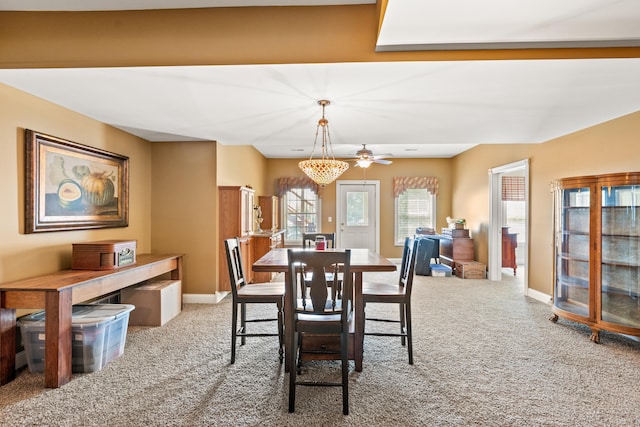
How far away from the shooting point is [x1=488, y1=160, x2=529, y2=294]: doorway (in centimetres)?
496

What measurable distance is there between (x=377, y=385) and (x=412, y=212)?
18.9ft

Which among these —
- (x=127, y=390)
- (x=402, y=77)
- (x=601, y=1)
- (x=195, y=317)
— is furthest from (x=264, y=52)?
(x=195, y=317)

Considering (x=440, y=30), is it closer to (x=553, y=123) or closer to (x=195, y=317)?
(x=553, y=123)

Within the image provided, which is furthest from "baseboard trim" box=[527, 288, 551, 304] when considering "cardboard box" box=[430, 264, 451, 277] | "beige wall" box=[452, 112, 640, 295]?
"cardboard box" box=[430, 264, 451, 277]

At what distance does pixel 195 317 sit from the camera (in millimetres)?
3826

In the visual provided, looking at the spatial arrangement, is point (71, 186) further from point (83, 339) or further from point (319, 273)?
point (319, 273)

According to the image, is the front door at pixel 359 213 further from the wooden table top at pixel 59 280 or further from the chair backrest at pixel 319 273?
the chair backrest at pixel 319 273

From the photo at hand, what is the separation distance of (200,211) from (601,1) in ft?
14.1

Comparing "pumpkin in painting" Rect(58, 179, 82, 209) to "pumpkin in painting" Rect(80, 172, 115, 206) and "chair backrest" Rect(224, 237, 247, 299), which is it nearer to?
"pumpkin in painting" Rect(80, 172, 115, 206)

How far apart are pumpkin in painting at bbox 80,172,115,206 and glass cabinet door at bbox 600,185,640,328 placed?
5186 millimetres

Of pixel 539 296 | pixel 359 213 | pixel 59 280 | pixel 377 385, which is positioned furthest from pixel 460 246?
pixel 59 280

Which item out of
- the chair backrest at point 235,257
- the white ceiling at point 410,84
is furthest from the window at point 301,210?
the chair backrest at point 235,257

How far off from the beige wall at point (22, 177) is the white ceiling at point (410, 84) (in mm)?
165

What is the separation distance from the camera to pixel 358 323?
258 cm
